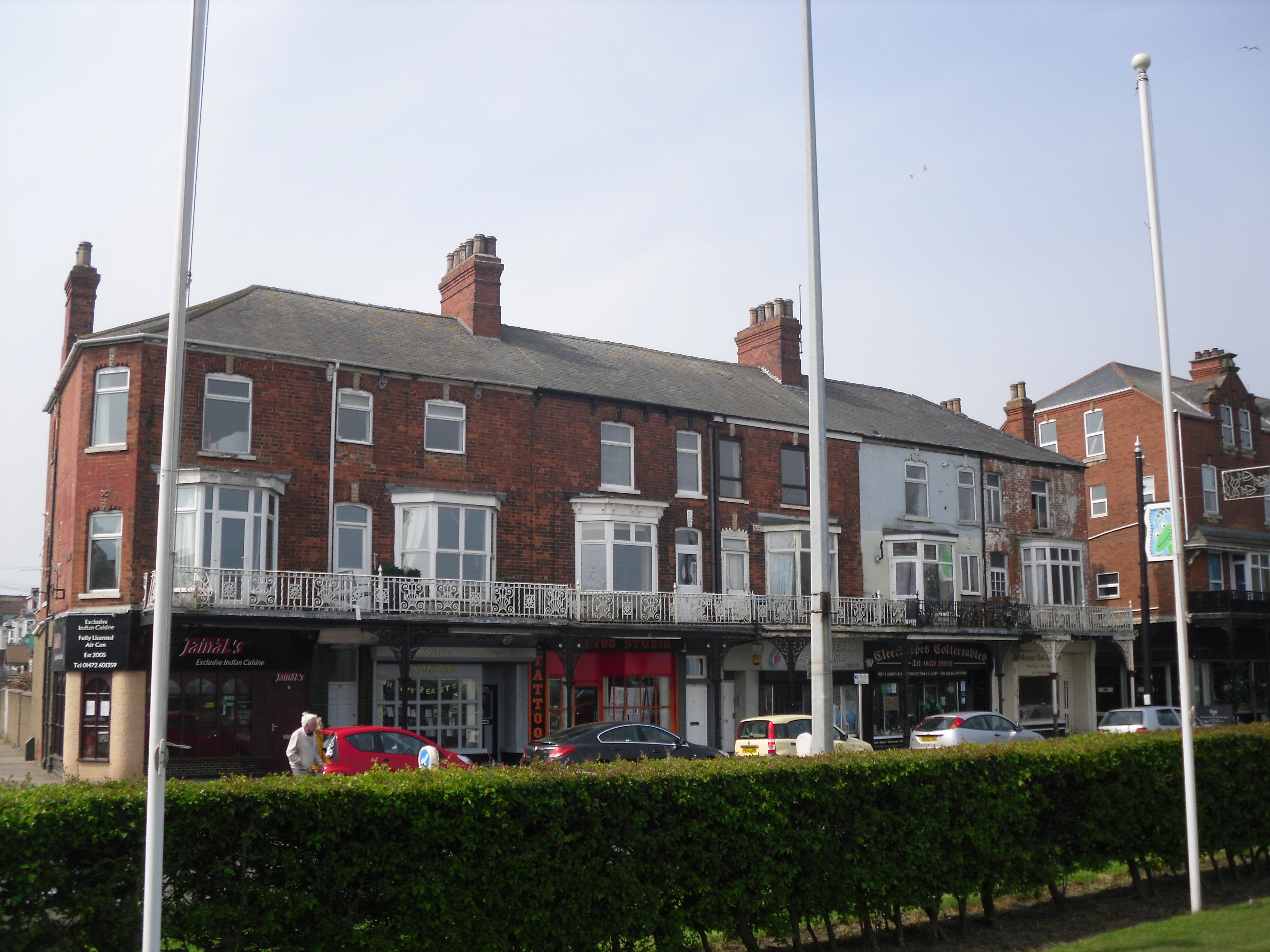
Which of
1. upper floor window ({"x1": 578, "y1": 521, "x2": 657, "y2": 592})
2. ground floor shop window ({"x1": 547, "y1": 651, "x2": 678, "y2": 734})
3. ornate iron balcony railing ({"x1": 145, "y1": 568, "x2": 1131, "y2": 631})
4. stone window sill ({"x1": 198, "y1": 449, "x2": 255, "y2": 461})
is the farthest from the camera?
upper floor window ({"x1": 578, "y1": 521, "x2": 657, "y2": 592})

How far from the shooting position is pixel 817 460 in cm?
1298

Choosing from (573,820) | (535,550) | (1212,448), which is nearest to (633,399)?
(535,550)

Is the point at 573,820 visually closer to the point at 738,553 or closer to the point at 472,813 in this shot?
the point at 472,813

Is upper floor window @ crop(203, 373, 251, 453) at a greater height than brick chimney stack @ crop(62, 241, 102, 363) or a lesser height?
lesser

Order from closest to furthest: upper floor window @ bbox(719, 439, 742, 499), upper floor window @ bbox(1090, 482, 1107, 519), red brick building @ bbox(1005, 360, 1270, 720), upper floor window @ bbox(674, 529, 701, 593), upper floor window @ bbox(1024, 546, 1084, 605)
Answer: upper floor window @ bbox(674, 529, 701, 593) < upper floor window @ bbox(719, 439, 742, 499) < upper floor window @ bbox(1024, 546, 1084, 605) < red brick building @ bbox(1005, 360, 1270, 720) < upper floor window @ bbox(1090, 482, 1107, 519)

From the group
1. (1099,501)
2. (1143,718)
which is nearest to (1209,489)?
(1099,501)

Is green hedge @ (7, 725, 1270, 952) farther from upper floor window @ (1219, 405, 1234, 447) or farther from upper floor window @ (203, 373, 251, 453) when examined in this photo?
upper floor window @ (1219, 405, 1234, 447)

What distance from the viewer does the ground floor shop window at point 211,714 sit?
A: 78.8ft

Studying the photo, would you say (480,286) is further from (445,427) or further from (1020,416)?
(1020,416)

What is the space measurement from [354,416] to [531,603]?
599 cm

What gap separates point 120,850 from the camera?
22.2 feet

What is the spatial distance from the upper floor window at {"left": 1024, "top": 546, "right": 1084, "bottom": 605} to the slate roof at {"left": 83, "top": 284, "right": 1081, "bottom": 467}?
3.19m

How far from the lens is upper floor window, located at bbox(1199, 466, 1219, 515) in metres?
45.9

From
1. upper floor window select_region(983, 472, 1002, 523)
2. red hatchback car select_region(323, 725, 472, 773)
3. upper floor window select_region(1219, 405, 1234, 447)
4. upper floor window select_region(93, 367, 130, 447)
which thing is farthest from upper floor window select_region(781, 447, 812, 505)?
upper floor window select_region(1219, 405, 1234, 447)
